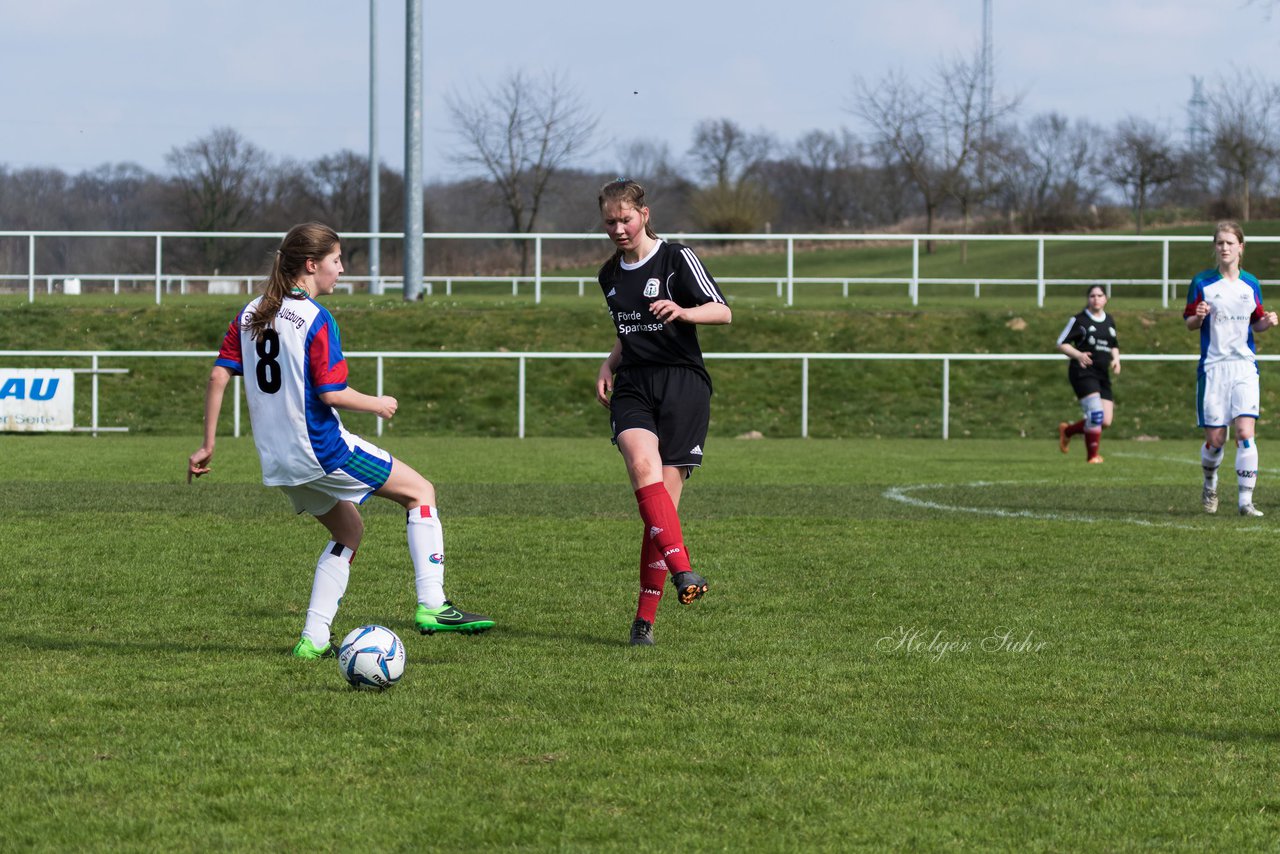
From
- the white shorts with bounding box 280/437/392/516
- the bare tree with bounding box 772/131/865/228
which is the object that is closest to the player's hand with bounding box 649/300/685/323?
the white shorts with bounding box 280/437/392/516

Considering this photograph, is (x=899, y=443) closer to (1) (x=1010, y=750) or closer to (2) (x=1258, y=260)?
(1) (x=1010, y=750)

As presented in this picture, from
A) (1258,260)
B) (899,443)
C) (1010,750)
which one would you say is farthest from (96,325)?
(1258,260)

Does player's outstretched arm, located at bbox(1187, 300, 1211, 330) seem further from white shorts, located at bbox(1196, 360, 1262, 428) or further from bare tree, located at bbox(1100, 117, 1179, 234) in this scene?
bare tree, located at bbox(1100, 117, 1179, 234)

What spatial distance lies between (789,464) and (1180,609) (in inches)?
377

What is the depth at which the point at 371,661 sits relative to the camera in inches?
191

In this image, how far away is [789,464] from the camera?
1608 centimetres

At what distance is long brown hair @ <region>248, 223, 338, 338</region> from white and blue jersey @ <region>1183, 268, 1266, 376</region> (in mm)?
6854

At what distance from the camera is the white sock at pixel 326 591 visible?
5512 millimetres

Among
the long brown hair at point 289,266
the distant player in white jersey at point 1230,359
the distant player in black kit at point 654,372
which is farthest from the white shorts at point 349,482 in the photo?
the distant player in white jersey at point 1230,359

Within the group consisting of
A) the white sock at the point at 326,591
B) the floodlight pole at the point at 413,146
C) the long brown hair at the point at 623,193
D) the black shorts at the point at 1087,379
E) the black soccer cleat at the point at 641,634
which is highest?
the floodlight pole at the point at 413,146

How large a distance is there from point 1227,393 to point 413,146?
58.7 feet

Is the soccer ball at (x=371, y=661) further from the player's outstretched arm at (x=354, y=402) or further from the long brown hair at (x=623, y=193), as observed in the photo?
the long brown hair at (x=623, y=193)

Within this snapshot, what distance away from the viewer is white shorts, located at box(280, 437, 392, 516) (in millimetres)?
5422

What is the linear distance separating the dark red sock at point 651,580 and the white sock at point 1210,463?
241 inches
